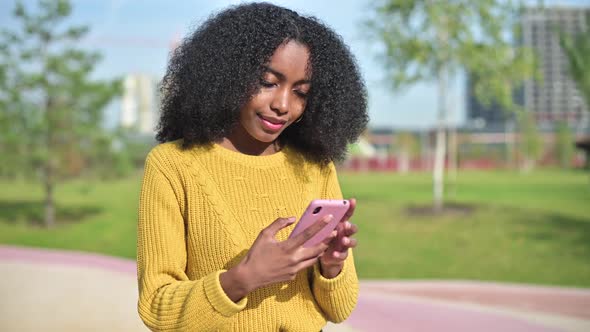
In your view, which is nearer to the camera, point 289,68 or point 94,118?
point 289,68

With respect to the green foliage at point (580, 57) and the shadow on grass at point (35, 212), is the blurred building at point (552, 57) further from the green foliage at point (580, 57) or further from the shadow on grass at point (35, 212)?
the shadow on grass at point (35, 212)

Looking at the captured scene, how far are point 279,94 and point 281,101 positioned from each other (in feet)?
0.06

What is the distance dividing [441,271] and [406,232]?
1909 millimetres

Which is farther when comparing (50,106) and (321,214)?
(50,106)

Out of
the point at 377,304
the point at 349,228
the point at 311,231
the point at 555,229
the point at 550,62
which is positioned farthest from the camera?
the point at 550,62

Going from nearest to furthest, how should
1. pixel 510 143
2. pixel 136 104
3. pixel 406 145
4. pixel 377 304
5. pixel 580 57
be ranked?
1. pixel 377 304
2. pixel 580 57
3. pixel 136 104
4. pixel 510 143
5. pixel 406 145

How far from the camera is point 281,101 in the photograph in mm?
1541

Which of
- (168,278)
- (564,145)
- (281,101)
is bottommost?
(564,145)

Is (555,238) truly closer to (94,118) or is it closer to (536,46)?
(536,46)

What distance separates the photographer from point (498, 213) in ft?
37.1

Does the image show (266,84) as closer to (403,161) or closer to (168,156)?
(168,156)

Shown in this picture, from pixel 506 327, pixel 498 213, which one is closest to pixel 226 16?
pixel 506 327

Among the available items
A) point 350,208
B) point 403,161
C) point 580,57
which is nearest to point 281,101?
point 350,208

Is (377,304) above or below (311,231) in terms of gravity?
below
